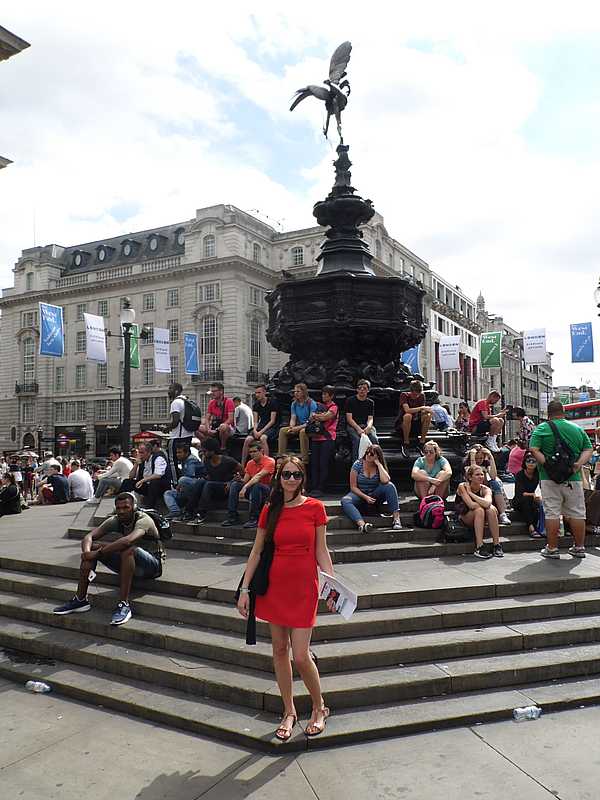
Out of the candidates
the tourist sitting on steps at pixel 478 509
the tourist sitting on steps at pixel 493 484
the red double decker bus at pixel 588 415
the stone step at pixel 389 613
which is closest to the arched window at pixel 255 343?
the red double decker bus at pixel 588 415

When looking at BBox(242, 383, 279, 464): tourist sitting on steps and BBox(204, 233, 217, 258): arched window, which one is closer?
BBox(242, 383, 279, 464): tourist sitting on steps

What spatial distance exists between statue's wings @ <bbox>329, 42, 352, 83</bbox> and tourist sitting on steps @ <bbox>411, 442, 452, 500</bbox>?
7738 mm

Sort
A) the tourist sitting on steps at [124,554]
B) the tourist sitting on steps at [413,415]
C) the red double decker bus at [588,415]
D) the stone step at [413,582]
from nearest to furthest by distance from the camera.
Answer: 1. the stone step at [413,582]
2. the tourist sitting on steps at [124,554]
3. the tourist sitting on steps at [413,415]
4. the red double decker bus at [588,415]

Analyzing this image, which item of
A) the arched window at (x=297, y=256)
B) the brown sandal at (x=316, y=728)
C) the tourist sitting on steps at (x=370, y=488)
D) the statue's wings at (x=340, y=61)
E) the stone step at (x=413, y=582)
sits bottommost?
the brown sandal at (x=316, y=728)

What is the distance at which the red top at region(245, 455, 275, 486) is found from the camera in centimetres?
750

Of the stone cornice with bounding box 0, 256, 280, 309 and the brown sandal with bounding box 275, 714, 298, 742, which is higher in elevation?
the stone cornice with bounding box 0, 256, 280, 309

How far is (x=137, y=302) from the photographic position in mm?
54188

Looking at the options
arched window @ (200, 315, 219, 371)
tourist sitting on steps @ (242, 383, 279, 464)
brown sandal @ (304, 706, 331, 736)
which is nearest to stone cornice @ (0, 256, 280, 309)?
arched window @ (200, 315, 219, 371)

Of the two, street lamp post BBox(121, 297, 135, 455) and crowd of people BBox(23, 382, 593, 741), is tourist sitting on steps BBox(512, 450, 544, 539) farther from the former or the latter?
Answer: street lamp post BBox(121, 297, 135, 455)

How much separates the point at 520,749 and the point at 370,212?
396 inches

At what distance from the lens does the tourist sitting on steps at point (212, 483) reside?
820cm

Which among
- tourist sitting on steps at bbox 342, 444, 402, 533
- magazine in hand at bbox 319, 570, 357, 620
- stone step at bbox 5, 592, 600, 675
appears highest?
tourist sitting on steps at bbox 342, 444, 402, 533

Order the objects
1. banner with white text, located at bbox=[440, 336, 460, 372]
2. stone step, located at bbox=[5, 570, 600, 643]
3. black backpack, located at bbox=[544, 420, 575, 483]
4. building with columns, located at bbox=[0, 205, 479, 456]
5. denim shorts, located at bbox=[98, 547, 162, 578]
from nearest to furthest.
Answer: stone step, located at bbox=[5, 570, 600, 643] → denim shorts, located at bbox=[98, 547, 162, 578] → black backpack, located at bbox=[544, 420, 575, 483] → banner with white text, located at bbox=[440, 336, 460, 372] → building with columns, located at bbox=[0, 205, 479, 456]

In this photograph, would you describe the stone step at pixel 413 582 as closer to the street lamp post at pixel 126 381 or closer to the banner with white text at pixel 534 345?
the street lamp post at pixel 126 381
